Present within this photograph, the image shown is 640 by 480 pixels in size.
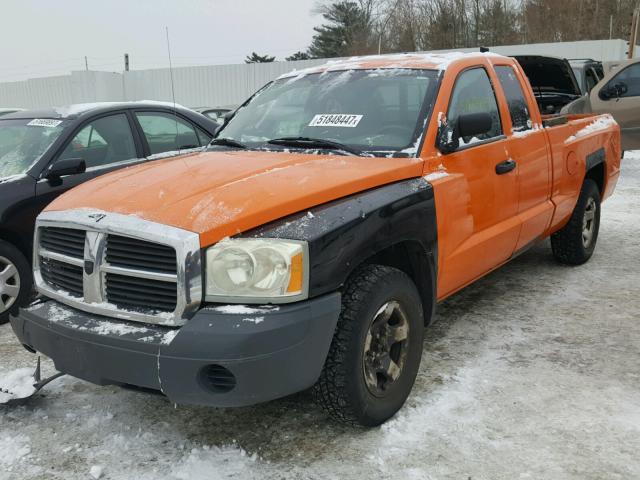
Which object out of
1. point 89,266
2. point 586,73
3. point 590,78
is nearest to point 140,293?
point 89,266

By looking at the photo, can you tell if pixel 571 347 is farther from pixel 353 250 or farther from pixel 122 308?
pixel 122 308

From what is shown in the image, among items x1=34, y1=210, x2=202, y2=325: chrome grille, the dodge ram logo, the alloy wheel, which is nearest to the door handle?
the alloy wheel

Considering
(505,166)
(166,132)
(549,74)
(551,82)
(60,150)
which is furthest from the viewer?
(551,82)

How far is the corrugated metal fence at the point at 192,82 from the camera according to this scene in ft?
81.7

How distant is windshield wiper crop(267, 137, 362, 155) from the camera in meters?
3.43

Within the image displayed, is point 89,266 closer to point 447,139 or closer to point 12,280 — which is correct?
point 447,139

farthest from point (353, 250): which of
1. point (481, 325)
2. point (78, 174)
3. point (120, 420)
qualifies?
point (78, 174)

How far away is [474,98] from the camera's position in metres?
3.93

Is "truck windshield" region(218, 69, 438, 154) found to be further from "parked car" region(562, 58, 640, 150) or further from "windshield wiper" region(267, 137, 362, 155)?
"parked car" region(562, 58, 640, 150)

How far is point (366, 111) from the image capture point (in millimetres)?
3637

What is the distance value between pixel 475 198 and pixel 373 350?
1231 millimetres

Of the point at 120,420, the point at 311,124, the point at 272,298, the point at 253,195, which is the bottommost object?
the point at 120,420

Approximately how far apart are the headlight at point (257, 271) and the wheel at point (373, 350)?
343mm

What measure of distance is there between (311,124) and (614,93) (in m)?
7.56
